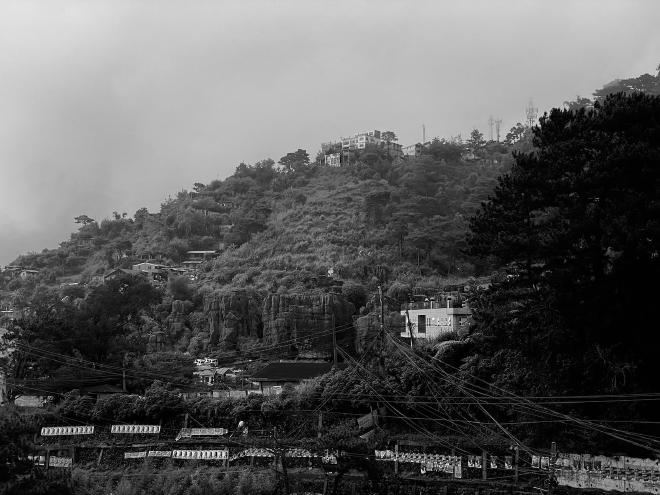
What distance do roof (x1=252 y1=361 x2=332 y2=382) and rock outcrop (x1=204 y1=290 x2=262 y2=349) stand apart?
11753mm

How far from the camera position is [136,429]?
2334cm

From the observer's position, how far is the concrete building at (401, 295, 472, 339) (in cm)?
3159

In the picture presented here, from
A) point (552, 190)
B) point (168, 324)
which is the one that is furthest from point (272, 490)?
point (168, 324)

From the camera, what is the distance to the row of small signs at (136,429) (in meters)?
23.3

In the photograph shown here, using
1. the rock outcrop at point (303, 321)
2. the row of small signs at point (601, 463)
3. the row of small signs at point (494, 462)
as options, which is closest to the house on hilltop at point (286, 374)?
the rock outcrop at point (303, 321)

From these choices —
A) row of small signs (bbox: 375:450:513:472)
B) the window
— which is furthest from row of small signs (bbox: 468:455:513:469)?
the window

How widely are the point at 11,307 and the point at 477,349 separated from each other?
185 ft

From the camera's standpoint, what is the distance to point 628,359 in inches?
686

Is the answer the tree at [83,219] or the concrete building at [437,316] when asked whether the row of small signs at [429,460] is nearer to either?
the concrete building at [437,316]

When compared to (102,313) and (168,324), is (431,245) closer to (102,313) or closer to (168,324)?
(168,324)

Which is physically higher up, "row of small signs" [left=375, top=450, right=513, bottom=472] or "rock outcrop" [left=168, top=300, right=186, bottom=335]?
"rock outcrop" [left=168, top=300, right=186, bottom=335]

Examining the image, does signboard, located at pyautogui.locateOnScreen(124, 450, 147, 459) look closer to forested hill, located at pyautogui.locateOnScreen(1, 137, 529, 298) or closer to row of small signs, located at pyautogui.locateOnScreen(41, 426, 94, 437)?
row of small signs, located at pyautogui.locateOnScreen(41, 426, 94, 437)

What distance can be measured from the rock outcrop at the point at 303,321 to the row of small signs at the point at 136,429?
1563 cm

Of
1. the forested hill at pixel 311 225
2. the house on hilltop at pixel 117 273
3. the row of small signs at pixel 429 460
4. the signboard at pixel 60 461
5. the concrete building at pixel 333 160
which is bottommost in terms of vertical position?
the signboard at pixel 60 461
